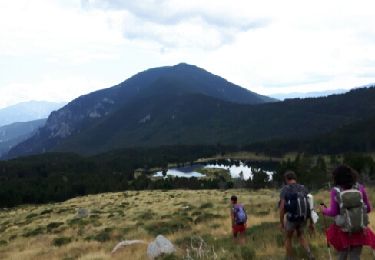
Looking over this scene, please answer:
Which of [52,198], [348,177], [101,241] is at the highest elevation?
[348,177]

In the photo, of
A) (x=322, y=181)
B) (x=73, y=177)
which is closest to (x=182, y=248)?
(x=322, y=181)

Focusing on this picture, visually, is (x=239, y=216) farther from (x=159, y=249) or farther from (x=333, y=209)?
(x=333, y=209)

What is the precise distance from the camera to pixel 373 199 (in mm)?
22500

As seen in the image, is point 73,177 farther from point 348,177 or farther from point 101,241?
point 348,177

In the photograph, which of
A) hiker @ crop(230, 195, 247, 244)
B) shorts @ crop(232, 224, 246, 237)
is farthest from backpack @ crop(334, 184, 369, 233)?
shorts @ crop(232, 224, 246, 237)

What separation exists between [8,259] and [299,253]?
1387cm

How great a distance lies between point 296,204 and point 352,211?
2971 millimetres

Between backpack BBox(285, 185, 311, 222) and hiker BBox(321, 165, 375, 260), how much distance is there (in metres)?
2.44

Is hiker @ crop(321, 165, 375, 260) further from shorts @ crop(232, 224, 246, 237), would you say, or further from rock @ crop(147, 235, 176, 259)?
shorts @ crop(232, 224, 246, 237)

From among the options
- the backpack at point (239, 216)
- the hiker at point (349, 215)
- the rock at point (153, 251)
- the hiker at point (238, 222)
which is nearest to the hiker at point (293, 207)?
the hiker at point (349, 215)

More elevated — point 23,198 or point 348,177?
point 348,177

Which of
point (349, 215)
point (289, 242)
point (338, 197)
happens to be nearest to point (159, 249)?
point (289, 242)

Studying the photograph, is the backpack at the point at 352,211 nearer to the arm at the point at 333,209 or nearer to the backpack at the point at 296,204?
the arm at the point at 333,209

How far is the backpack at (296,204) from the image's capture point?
10281 millimetres
